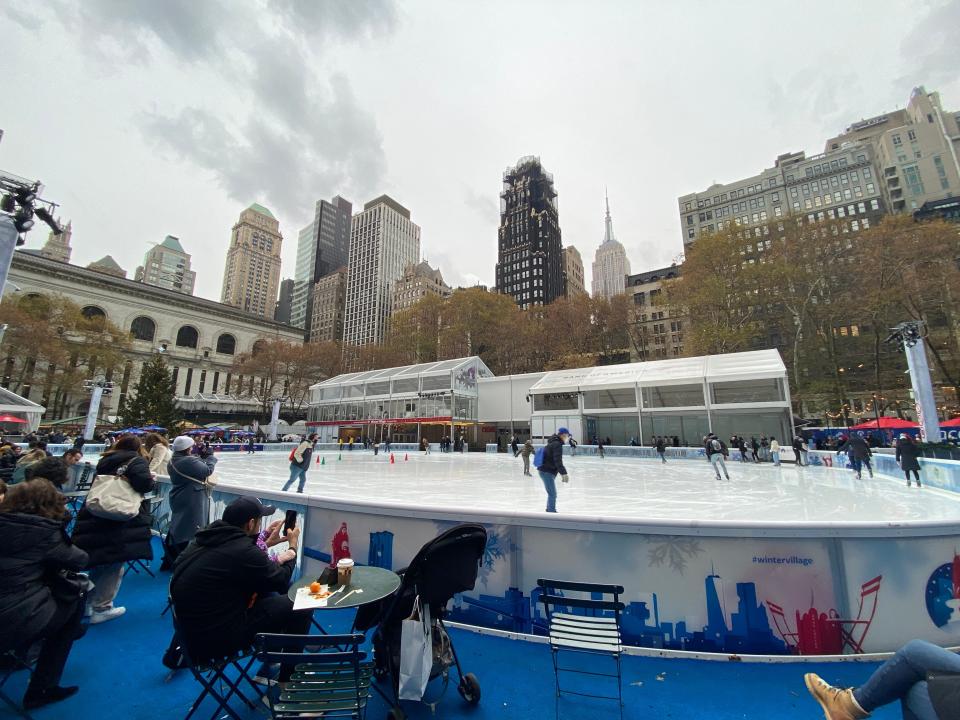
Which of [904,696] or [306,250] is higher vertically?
[306,250]

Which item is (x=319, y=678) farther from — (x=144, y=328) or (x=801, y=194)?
(x=801, y=194)

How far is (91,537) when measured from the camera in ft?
11.6

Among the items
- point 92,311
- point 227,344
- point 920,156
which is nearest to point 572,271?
point 920,156

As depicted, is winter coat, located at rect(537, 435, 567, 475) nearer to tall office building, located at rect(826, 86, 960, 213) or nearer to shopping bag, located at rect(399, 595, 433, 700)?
shopping bag, located at rect(399, 595, 433, 700)

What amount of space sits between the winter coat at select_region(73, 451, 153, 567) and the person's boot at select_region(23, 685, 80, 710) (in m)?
1.12

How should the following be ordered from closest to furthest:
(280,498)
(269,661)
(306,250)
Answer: (269,661)
(280,498)
(306,250)

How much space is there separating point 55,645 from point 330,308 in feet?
405

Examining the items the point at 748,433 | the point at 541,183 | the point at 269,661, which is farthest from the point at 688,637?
the point at 541,183

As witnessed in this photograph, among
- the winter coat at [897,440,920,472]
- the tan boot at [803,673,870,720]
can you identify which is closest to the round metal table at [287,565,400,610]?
the tan boot at [803,673,870,720]

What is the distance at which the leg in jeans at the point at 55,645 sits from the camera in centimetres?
243

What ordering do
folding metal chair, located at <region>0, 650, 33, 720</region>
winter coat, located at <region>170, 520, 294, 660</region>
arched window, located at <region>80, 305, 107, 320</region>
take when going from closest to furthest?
winter coat, located at <region>170, 520, 294, 660</region> → folding metal chair, located at <region>0, 650, 33, 720</region> → arched window, located at <region>80, 305, 107, 320</region>

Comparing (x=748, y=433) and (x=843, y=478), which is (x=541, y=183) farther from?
(x=843, y=478)

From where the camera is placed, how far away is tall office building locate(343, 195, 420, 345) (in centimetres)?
10825

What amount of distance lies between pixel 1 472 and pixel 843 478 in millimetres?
22371
